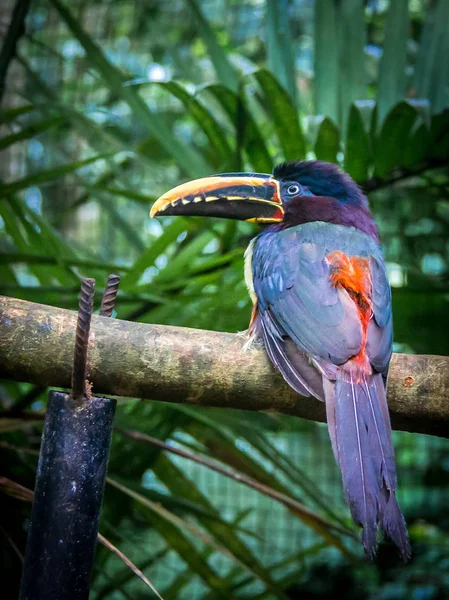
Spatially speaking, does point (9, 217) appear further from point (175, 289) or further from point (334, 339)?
point (334, 339)

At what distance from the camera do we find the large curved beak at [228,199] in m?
1.75

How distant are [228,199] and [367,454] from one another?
81 cm

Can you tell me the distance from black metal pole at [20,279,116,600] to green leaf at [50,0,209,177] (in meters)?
1.07

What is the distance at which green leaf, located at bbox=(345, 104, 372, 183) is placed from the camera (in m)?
2.00

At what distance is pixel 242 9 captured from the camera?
13.2 ft

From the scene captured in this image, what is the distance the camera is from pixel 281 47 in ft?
7.52

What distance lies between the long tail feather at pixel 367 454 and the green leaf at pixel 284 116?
0.98 meters

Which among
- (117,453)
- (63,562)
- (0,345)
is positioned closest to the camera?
(63,562)

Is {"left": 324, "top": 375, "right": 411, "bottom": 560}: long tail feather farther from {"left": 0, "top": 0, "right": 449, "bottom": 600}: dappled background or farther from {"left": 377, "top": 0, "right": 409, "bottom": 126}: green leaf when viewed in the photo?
{"left": 377, "top": 0, "right": 409, "bottom": 126}: green leaf

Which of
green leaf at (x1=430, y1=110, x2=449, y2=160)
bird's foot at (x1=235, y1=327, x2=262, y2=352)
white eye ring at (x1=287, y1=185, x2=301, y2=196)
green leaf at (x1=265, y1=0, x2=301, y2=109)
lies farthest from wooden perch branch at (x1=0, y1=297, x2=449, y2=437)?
green leaf at (x1=265, y1=0, x2=301, y2=109)

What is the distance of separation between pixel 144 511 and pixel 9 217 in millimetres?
880

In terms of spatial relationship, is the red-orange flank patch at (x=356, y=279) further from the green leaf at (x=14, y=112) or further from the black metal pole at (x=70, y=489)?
the green leaf at (x=14, y=112)

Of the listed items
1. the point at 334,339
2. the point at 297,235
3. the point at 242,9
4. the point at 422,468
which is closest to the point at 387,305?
the point at 334,339

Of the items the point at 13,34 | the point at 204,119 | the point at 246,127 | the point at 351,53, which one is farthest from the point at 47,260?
the point at 351,53
